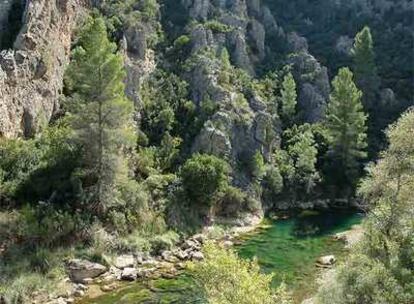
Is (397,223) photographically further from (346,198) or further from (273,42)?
(273,42)

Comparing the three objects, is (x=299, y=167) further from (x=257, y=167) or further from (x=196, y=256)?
(x=196, y=256)

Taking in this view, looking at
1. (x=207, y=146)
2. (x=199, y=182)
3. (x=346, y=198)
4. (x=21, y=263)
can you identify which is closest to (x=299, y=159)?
(x=346, y=198)

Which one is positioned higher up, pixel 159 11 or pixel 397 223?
pixel 159 11

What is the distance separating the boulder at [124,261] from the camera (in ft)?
144

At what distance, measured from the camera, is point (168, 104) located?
6894cm

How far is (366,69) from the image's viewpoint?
86375mm

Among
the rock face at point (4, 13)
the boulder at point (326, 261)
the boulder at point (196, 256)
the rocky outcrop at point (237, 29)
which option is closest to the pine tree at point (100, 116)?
the boulder at point (196, 256)

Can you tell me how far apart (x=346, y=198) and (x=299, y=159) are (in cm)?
759

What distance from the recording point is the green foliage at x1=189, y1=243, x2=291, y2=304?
21922mm

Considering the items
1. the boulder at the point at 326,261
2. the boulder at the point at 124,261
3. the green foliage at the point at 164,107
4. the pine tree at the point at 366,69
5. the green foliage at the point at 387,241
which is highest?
the pine tree at the point at 366,69

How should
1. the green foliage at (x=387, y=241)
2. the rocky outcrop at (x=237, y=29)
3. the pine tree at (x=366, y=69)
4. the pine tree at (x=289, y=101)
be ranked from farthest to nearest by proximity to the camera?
the pine tree at (x=366, y=69)
the rocky outcrop at (x=237, y=29)
the pine tree at (x=289, y=101)
the green foliage at (x=387, y=241)

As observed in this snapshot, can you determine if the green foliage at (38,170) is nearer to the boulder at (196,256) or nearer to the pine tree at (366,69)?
the boulder at (196,256)

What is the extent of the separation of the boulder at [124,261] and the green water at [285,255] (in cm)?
347

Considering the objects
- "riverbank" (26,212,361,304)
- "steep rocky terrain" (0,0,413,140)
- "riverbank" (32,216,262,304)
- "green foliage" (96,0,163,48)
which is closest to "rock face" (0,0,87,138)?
"steep rocky terrain" (0,0,413,140)
